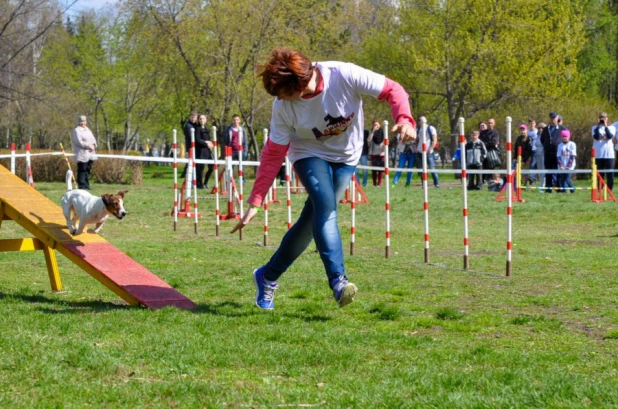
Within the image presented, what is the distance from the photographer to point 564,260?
10750mm

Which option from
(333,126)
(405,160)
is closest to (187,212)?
(333,126)

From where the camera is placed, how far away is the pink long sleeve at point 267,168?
248 inches

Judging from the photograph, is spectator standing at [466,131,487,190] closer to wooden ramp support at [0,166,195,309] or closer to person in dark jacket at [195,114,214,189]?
person in dark jacket at [195,114,214,189]

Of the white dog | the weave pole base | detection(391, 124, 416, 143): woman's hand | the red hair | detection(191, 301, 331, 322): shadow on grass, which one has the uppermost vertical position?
the red hair

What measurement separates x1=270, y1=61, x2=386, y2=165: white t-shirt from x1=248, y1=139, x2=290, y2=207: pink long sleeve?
6cm

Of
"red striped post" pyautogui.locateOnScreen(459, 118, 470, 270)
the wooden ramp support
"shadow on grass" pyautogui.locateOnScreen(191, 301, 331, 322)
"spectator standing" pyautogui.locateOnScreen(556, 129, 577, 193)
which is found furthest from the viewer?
"spectator standing" pyautogui.locateOnScreen(556, 129, 577, 193)

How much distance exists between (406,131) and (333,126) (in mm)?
517

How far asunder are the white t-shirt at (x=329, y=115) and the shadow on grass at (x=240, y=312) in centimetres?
111

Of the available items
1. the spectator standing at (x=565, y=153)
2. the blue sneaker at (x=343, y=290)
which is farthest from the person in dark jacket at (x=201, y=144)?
the blue sneaker at (x=343, y=290)

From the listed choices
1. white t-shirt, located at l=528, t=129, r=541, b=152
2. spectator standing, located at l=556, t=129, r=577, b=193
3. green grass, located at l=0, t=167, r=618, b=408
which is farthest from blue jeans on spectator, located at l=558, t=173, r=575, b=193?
green grass, located at l=0, t=167, r=618, b=408

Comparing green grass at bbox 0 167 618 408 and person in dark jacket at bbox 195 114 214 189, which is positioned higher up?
person in dark jacket at bbox 195 114 214 189

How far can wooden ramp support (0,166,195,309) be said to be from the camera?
6.93m

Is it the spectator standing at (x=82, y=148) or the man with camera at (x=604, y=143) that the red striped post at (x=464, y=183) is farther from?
the man with camera at (x=604, y=143)

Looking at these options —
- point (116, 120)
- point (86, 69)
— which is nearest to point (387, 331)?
point (86, 69)
